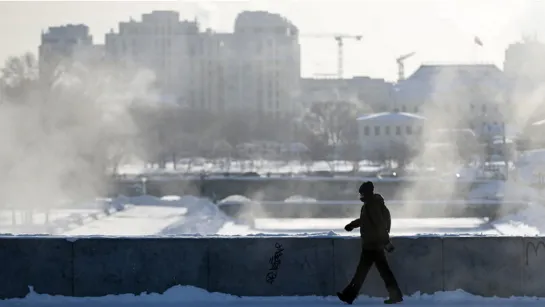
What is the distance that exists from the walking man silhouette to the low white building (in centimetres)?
7429

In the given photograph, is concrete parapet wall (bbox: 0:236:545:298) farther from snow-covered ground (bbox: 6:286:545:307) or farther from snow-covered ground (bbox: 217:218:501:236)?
snow-covered ground (bbox: 217:218:501:236)

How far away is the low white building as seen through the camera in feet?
283

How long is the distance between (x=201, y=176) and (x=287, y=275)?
3627cm

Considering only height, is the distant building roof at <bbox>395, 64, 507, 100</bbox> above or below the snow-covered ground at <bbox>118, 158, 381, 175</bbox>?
above

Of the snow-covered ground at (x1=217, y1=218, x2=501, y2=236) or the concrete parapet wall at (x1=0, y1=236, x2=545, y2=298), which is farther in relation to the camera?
the snow-covered ground at (x1=217, y1=218, x2=501, y2=236)

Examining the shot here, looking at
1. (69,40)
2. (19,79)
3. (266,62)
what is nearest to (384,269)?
(19,79)

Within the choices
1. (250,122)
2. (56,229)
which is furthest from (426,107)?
(56,229)

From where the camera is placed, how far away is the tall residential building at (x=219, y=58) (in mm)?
122938

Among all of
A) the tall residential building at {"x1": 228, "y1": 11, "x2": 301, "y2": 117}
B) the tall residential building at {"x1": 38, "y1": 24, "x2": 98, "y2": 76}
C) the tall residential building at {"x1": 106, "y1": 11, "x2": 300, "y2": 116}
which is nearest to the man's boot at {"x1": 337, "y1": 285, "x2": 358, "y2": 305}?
the tall residential building at {"x1": 228, "y1": 11, "x2": 301, "y2": 117}

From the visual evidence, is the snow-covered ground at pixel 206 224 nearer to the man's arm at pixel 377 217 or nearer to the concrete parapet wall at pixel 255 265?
the concrete parapet wall at pixel 255 265

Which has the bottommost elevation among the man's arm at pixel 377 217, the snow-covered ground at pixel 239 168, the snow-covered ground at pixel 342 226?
the snow-covered ground at pixel 342 226

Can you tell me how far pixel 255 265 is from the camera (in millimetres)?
10422

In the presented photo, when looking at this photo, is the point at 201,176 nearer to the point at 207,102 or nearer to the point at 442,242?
the point at 442,242

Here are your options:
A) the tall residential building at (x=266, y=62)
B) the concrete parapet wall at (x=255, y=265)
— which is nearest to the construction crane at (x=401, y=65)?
the tall residential building at (x=266, y=62)
